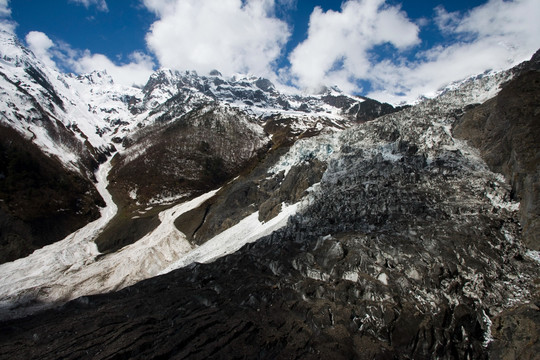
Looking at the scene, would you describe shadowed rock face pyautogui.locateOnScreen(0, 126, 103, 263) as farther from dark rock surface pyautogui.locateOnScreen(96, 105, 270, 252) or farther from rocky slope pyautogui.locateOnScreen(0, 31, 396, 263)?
dark rock surface pyautogui.locateOnScreen(96, 105, 270, 252)

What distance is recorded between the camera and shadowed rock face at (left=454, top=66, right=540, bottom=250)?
27.2 meters

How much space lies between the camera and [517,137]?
35.4 metres

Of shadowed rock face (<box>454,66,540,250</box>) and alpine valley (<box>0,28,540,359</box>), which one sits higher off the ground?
shadowed rock face (<box>454,66,540,250</box>)

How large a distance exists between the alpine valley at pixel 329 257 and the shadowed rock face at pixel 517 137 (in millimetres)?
200

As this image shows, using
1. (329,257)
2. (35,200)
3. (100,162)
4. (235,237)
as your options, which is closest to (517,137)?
(329,257)

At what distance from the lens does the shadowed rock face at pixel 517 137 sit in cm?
2719

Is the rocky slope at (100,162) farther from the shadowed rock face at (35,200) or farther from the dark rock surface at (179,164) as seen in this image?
the dark rock surface at (179,164)

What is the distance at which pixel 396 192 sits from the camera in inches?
1428

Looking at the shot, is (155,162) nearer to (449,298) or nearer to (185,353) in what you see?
(185,353)

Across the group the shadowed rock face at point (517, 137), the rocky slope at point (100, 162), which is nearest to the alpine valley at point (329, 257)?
the shadowed rock face at point (517, 137)

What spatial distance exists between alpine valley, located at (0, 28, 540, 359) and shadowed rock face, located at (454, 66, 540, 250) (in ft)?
0.66

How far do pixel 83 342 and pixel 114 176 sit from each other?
4537 inches

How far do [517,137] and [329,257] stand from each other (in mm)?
29888

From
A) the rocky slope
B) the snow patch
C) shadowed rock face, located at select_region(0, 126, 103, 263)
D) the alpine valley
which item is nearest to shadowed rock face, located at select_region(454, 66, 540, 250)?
the alpine valley
